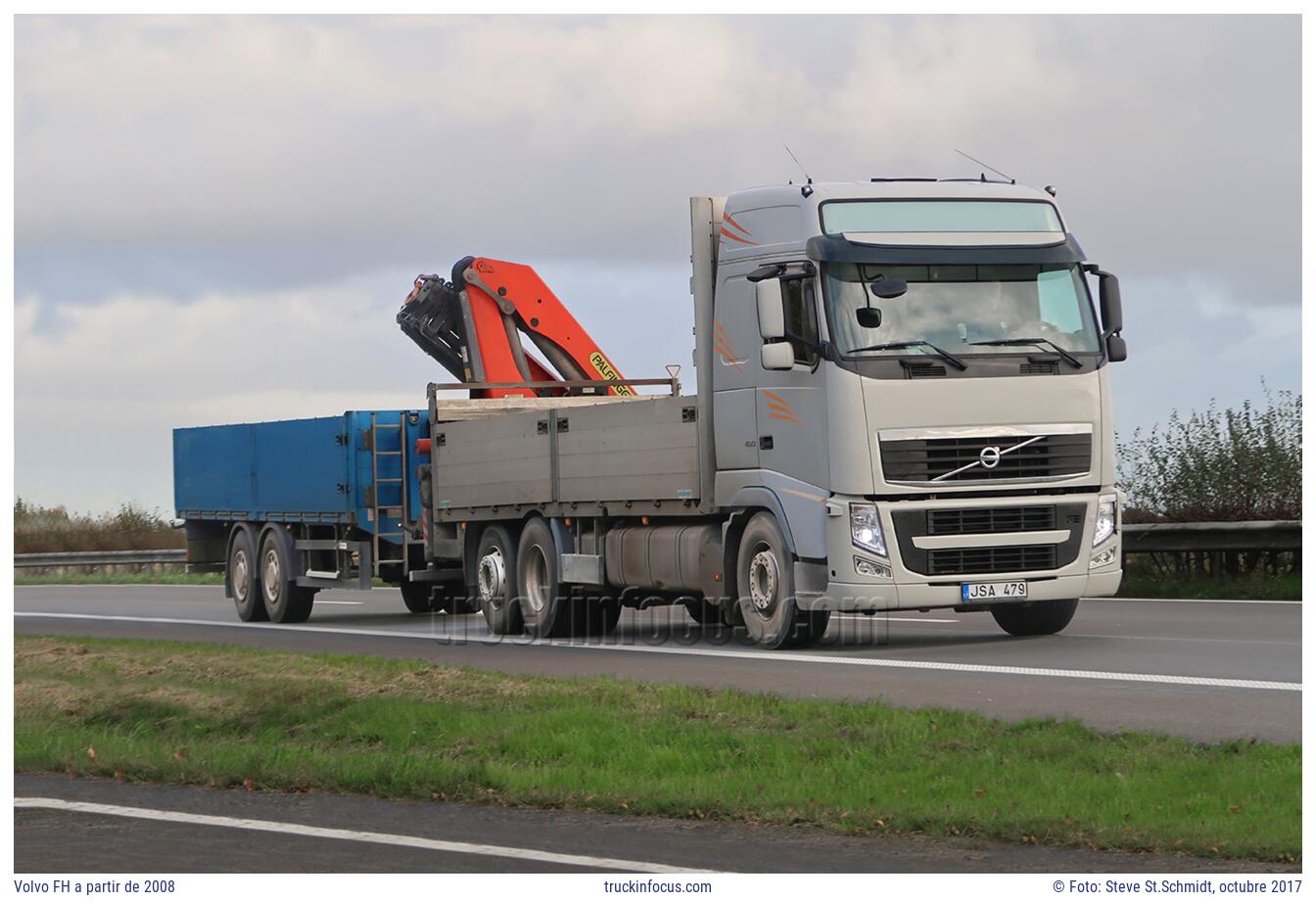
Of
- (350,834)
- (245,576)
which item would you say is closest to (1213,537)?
(245,576)

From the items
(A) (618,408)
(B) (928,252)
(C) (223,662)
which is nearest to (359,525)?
(A) (618,408)

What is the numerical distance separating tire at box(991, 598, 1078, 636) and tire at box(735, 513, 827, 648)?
1866 mm

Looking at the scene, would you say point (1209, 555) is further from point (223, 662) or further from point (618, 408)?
point (223, 662)

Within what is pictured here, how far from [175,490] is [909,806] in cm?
1987

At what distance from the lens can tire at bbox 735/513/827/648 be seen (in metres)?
17.5

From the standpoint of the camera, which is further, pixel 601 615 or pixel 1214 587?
pixel 1214 587

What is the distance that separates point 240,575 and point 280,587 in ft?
4.16

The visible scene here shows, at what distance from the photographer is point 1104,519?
17.6 metres

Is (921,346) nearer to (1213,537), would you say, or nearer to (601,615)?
(601,615)

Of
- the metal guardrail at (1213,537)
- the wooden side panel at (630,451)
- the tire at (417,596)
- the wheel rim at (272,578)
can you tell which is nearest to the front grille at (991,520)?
the wooden side panel at (630,451)

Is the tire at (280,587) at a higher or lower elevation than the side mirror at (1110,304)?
lower

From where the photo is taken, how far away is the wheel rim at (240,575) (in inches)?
993

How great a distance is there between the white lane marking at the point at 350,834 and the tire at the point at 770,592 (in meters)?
8.04

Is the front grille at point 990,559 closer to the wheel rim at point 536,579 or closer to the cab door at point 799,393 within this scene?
the cab door at point 799,393
